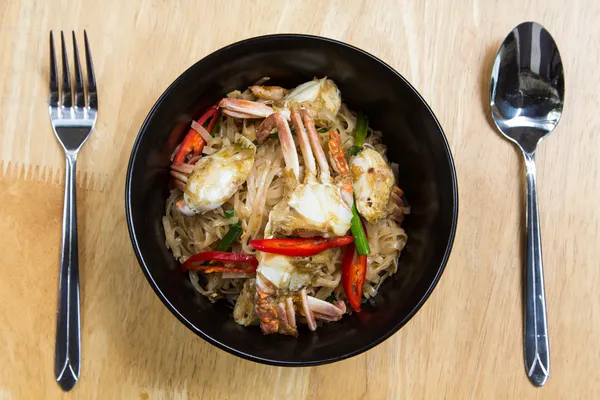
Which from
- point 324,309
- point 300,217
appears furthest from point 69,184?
point 324,309

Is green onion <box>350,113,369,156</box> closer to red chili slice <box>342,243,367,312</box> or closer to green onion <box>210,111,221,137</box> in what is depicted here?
red chili slice <box>342,243,367,312</box>

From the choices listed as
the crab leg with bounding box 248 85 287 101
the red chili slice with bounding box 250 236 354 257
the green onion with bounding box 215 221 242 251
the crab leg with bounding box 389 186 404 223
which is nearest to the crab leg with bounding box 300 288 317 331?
the red chili slice with bounding box 250 236 354 257

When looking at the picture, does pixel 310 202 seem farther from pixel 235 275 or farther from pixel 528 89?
pixel 528 89

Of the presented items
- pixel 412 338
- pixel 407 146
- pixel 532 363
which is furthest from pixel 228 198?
pixel 532 363

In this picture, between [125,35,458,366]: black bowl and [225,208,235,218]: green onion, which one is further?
[225,208,235,218]: green onion

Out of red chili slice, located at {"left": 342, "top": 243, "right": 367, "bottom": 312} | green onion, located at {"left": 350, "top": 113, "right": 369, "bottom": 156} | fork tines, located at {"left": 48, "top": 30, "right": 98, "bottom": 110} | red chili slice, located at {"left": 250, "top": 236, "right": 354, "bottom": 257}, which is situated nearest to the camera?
red chili slice, located at {"left": 250, "top": 236, "right": 354, "bottom": 257}

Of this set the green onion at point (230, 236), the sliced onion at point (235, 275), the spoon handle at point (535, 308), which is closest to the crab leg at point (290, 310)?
the sliced onion at point (235, 275)
